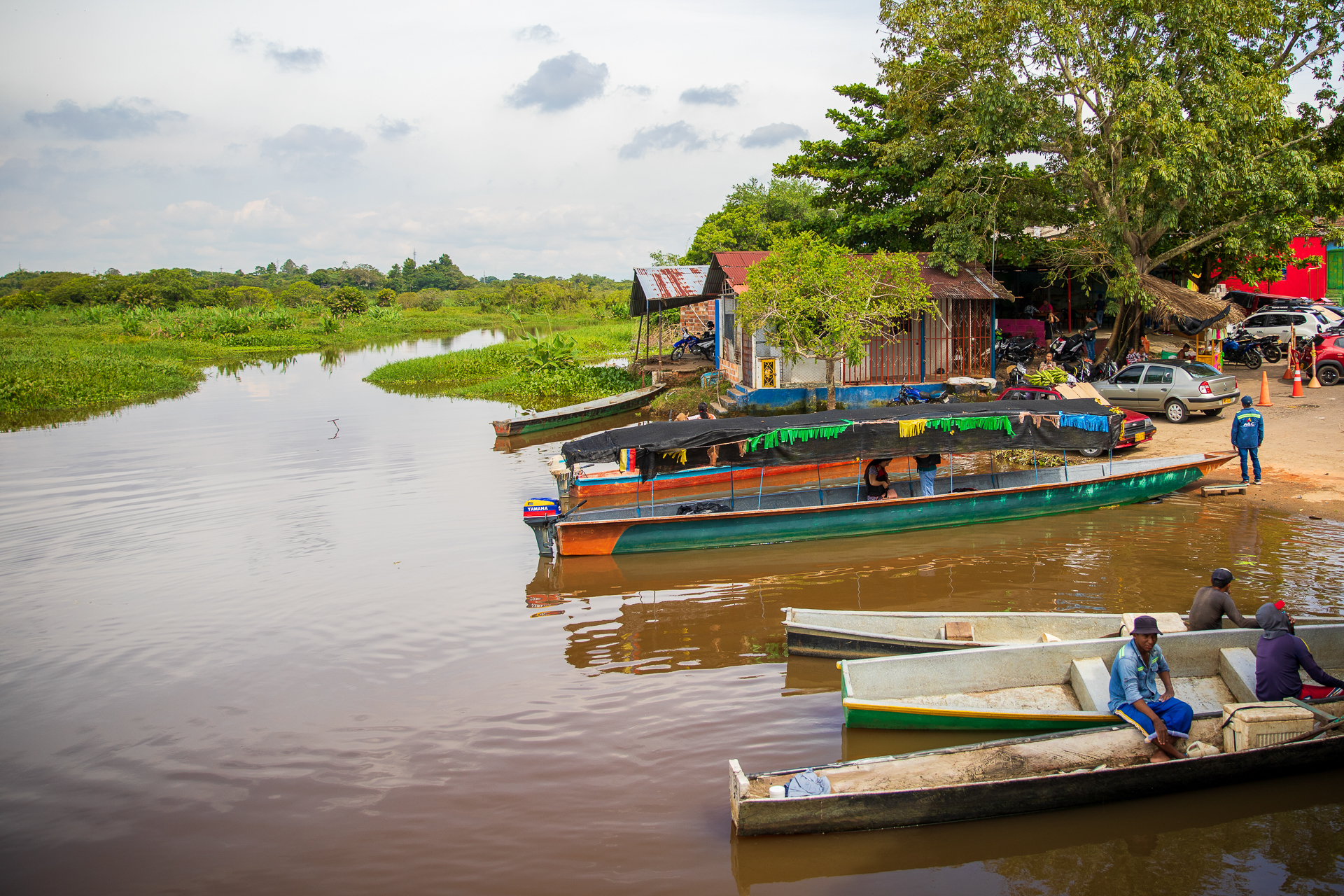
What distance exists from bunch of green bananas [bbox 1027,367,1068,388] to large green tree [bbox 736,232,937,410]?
2981mm

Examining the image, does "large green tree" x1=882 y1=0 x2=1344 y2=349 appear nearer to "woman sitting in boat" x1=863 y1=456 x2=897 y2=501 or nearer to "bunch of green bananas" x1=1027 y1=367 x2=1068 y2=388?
"bunch of green bananas" x1=1027 y1=367 x2=1068 y2=388

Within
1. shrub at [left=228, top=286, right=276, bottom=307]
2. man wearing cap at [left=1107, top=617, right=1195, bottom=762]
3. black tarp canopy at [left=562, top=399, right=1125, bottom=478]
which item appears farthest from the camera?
shrub at [left=228, top=286, right=276, bottom=307]

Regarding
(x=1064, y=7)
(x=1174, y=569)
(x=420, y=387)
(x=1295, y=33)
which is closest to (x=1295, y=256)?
(x=1295, y=33)

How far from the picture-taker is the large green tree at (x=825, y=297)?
19.5m

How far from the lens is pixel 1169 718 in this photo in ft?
21.5

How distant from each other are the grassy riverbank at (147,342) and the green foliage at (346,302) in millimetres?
1245

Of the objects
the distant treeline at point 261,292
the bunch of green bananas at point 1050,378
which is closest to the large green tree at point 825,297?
the bunch of green bananas at point 1050,378

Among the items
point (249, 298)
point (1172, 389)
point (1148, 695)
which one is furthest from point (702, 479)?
point (249, 298)

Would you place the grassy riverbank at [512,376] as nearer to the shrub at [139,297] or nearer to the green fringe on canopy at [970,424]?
the green fringe on canopy at [970,424]

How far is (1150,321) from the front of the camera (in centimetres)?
2752

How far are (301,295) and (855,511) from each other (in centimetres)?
7991

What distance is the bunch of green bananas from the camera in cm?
1932

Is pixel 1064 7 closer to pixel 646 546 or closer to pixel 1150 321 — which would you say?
pixel 1150 321

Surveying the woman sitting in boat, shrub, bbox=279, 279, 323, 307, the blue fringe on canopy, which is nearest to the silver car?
the blue fringe on canopy
